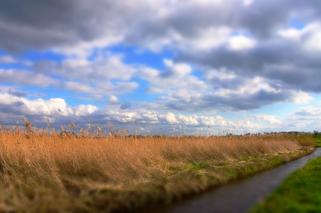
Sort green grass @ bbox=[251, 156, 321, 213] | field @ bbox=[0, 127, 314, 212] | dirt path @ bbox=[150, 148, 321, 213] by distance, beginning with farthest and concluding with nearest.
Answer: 1. dirt path @ bbox=[150, 148, 321, 213]
2. field @ bbox=[0, 127, 314, 212]
3. green grass @ bbox=[251, 156, 321, 213]

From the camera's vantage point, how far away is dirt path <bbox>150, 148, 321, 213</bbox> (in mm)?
11836

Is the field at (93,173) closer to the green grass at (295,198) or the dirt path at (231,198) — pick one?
the dirt path at (231,198)

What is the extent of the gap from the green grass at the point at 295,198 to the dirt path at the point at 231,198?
656mm

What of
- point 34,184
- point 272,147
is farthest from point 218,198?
point 272,147

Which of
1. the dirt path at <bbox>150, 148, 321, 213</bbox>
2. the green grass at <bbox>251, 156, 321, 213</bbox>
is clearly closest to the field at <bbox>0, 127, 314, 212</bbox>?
the dirt path at <bbox>150, 148, 321, 213</bbox>

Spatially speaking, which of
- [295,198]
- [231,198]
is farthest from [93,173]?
[295,198]

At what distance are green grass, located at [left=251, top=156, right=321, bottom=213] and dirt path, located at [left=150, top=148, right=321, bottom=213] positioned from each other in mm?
656

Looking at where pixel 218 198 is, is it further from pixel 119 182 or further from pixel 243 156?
pixel 243 156

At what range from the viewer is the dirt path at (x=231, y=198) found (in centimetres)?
1184

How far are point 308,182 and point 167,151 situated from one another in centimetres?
946

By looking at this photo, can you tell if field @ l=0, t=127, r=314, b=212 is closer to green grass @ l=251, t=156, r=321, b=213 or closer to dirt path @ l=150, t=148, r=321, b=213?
dirt path @ l=150, t=148, r=321, b=213

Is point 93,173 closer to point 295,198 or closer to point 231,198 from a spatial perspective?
point 231,198

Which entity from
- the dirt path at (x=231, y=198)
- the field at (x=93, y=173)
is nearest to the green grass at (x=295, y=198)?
the dirt path at (x=231, y=198)

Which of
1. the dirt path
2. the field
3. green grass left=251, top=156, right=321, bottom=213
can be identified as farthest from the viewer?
the dirt path
